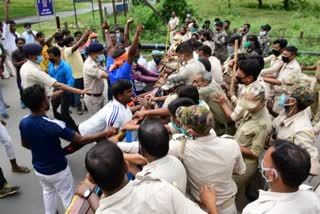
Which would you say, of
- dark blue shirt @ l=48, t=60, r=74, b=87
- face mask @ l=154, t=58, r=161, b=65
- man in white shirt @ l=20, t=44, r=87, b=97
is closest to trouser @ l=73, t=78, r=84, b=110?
dark blue shirt @ l=48, t=60, r=74, b=87

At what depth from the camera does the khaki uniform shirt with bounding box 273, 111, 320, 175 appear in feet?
9.41

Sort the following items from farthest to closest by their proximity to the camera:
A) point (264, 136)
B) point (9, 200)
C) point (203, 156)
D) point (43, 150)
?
point (9, 200) < point (43, 150) < point (264, 136) < point (203, 156)

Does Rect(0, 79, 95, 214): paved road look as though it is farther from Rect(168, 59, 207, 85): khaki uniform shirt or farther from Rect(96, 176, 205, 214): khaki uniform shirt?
Rect(96, 176, 205, 214): khaki uniform shirt

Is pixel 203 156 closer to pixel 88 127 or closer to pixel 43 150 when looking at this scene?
pixel 88 127

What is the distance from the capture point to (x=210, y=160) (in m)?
2.40

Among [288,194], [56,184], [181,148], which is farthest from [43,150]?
[288,194]

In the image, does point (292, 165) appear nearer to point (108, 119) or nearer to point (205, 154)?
point (205, 154)

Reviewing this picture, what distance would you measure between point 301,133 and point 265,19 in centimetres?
1889

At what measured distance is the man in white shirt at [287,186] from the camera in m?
1.84

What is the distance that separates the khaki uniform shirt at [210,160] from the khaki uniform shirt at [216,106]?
1.34 meters

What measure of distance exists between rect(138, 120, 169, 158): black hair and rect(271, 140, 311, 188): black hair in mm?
745

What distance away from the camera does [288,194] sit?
188cm

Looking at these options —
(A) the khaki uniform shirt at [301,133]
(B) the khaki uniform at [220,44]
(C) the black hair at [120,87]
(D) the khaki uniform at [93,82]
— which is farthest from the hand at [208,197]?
(B) the khaki uniform at [220,44]

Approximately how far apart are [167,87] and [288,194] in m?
2.50
